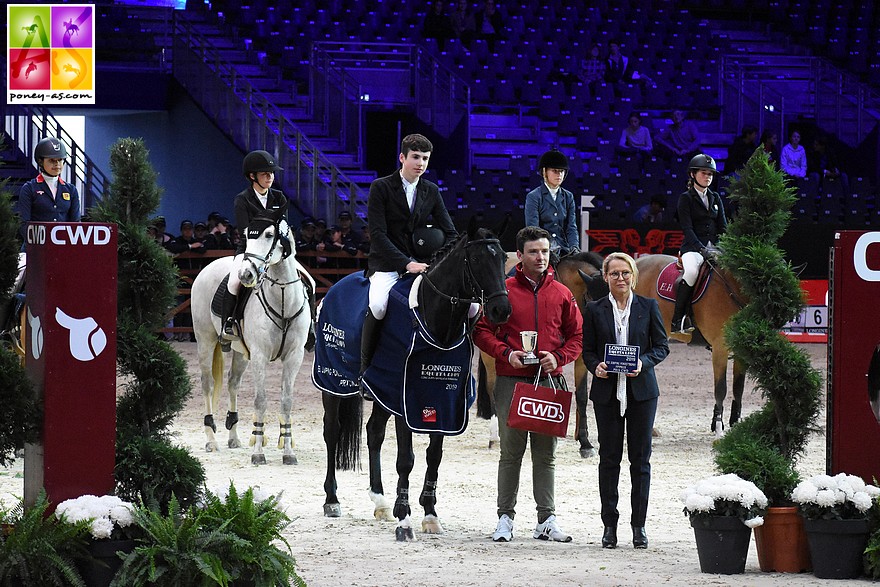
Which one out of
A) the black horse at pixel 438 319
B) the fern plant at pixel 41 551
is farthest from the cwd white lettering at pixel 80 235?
the black horse at pixel 438 319

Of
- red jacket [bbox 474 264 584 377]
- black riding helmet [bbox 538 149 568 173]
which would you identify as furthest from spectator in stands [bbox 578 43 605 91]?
red jacket [bbox 474 264 584 377]

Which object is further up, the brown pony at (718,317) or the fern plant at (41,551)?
the fern plant at (41,551)

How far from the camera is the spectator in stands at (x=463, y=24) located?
26.3 m

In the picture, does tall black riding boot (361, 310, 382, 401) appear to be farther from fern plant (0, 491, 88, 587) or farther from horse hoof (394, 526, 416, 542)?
fern plant (0, 491, 88, 587)

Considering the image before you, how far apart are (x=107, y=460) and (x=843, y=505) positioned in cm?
345

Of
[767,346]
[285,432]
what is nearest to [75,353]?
[767,346]

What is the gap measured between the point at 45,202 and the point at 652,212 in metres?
13.0

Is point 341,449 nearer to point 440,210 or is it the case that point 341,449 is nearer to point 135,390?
point 440,210

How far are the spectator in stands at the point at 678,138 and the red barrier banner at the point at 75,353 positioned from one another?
20.6 meters

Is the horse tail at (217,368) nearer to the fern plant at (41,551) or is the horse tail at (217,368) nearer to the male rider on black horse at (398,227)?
the male rider on black horse at (398,227)

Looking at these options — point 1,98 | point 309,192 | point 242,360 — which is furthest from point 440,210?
point 1,98

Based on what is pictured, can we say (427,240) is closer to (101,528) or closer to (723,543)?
(723,543)

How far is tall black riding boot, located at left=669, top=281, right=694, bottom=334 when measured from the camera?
1245cm

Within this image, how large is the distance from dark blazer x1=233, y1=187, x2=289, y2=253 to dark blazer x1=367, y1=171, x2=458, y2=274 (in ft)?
8.25
